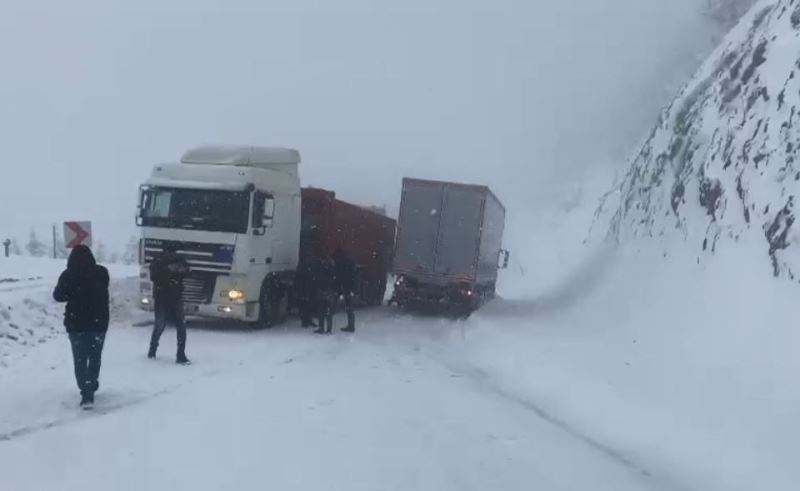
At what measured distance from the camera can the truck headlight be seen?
59.3 feet

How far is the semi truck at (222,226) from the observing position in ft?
58.6

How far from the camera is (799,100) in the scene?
A: 50.4 ft

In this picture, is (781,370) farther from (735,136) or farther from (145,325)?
(145,325)

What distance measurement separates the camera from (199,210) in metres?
18.0

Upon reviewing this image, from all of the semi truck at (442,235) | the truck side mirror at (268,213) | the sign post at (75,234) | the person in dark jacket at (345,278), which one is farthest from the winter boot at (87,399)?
the semi truck at (442,235)

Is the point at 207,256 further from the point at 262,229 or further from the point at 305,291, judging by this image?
the point at 305,291

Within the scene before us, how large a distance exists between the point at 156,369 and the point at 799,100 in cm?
1170

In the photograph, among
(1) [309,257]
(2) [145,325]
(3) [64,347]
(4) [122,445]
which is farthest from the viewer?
(1) [309,257]

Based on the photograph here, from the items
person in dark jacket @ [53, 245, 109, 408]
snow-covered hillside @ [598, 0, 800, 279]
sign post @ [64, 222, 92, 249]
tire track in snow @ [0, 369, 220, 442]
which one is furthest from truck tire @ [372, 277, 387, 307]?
person in dark jacket @ [53, 245, 109, 408]

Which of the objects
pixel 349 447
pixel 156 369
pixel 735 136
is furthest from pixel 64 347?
pixel 735 136

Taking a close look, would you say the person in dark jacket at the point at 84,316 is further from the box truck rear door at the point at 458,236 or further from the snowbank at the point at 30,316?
the box truck rear door at the point at 458,236

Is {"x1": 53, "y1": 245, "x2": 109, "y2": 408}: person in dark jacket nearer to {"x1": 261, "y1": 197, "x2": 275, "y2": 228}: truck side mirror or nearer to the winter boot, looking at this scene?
the winter boot

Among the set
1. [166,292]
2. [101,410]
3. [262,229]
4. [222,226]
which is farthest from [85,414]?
[262,229]

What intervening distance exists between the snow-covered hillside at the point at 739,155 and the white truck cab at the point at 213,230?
9.00 meters
